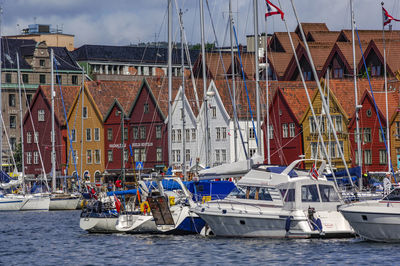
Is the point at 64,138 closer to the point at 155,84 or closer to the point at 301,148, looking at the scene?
the point at 155,84

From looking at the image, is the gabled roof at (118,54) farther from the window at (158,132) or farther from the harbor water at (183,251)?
the harbor water at (183,251)

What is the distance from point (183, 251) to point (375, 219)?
8.24m

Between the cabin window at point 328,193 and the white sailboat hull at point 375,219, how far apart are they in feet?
9.90

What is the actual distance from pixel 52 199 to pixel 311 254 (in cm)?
5047

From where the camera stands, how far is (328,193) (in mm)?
42062

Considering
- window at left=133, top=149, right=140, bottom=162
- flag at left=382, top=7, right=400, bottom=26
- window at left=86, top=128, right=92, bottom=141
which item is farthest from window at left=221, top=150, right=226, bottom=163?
flag at left=382, top=7, right=400, bottom=26

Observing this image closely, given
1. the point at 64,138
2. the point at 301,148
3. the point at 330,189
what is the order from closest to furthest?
1. the point at 330,189
2. the point at 301,148
3. the point at 64,138

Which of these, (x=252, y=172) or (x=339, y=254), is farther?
(x=252, y=172)

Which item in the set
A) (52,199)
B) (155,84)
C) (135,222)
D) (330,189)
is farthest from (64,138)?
(330,189)

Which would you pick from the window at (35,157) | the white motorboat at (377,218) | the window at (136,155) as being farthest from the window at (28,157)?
the white motorboat at (377,218)

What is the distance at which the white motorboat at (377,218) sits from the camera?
37.2 m

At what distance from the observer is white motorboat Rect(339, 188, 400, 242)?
37250 mm

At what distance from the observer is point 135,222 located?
47812 millimetres

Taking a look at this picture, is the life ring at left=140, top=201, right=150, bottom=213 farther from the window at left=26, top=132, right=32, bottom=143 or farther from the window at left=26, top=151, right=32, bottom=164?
the window at left=26, top=132, right=32, bottom=143
